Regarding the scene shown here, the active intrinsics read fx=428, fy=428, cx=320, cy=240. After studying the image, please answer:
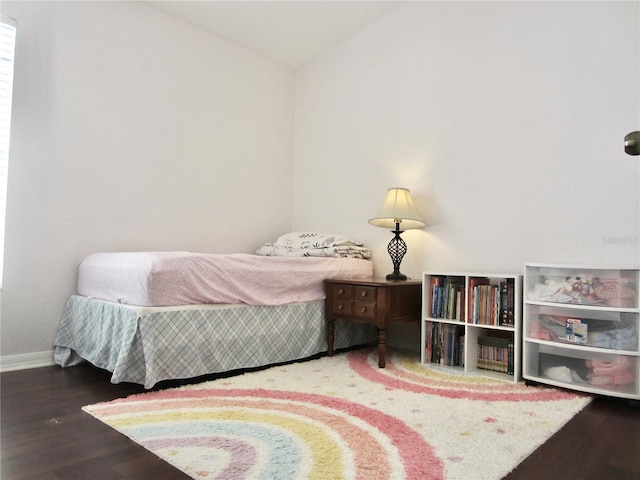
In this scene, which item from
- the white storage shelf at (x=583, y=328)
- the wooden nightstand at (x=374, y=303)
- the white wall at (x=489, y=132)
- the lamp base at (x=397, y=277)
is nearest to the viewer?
the white storage shelf at (x=583, y=328)

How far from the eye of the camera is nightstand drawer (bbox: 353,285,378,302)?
8.79ft

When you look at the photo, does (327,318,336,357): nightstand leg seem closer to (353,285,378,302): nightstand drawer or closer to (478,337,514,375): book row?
(353,285,378,302): nightstand drawer

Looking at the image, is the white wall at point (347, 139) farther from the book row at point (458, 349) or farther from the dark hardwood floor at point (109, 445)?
the dark hardwood floor at point (109, 445)

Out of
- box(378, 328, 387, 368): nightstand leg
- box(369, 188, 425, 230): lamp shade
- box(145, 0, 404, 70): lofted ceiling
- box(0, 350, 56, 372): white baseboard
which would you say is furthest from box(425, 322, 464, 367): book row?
box(145, 0, 404, 70): lofted ceiling

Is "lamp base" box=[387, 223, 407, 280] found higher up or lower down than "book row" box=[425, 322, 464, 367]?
higher up

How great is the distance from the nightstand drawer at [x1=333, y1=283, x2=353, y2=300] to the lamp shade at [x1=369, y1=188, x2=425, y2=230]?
56cm

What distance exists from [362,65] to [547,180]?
1.91 m

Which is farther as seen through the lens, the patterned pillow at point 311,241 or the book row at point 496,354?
the patterned pillow at point 311,241

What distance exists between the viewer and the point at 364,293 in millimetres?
2725

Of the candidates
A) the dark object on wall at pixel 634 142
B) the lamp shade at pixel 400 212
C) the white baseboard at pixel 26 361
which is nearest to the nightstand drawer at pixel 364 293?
the lamp shade at pixel 400 212

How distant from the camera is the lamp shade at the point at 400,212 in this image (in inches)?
118

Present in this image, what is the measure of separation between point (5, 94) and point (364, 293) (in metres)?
2.53

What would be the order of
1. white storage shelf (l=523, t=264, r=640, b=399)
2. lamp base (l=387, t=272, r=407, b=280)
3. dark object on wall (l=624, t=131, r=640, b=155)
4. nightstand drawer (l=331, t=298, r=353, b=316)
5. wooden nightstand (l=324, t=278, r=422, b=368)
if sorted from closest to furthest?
dark object on wall (l=624, t=131, r=640, b=155) < white storage shelf (l=523, t=264, r=640, b=399) < wooden nightstand (l=324, t=278, r=422, b=368) < nightstand drawer (l=331, t=298, r=353, b=316) < lamp base (l=387, t=272, r=407, b=280)

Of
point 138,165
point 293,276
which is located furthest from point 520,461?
point 138,165
